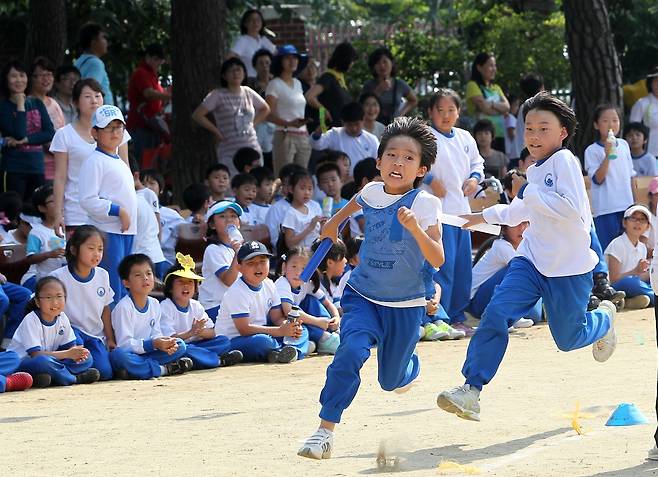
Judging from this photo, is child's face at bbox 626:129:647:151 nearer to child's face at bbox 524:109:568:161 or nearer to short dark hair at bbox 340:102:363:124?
short dark hair at bbox 340:102:363:124

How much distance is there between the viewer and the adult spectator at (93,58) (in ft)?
45.1

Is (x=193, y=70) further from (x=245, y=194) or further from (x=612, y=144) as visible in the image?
(x=612, y=144)

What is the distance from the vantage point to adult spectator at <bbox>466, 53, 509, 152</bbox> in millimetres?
15688

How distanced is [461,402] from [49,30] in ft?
34.6

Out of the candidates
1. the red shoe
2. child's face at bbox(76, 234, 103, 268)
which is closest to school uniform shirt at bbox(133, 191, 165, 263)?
child's face at bbox(76, 234, 103, 268)

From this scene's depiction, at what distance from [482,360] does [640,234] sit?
646 centimetres

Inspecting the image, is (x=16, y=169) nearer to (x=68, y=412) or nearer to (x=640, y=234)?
(x=68, y=412)

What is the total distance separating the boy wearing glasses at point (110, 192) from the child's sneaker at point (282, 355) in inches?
47.4

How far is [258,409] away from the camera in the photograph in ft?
25.9

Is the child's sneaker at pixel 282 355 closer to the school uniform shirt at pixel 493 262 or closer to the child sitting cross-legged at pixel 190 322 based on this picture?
the child sitting cross-legged at pixel 190 322

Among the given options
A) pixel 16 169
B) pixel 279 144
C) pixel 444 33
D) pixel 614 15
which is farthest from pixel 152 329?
pixel 444 33

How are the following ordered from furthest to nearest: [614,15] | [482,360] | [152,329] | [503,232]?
[614,15], [503,232], [152,329], [482,360]

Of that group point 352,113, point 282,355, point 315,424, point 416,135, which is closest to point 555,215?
point 416,135

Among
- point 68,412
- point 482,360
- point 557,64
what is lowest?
point 68,412
